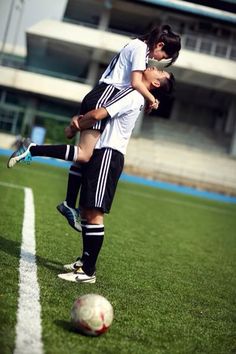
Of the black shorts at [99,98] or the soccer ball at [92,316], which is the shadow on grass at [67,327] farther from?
the black shorts at [99,98]

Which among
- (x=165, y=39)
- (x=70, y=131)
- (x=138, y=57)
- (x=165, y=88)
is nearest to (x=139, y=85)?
(x=138, y=57)

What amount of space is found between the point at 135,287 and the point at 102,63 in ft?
104

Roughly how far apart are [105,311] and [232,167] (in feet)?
98.9

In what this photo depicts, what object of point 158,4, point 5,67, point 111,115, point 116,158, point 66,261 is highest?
point 158,4

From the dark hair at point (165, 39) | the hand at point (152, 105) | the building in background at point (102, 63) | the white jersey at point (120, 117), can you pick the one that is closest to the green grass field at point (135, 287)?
the white jersey at point (120, 117)

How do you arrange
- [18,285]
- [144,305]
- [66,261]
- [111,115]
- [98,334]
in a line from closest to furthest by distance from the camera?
1. [98,334]
2. [18,285]
3. [144,305]
4. [111,115]
5. [66,261]

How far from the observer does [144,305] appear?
11.6 feet

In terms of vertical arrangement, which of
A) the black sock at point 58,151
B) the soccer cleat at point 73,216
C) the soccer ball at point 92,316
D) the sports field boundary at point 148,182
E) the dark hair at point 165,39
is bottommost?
the sports field boundary at point 148,182

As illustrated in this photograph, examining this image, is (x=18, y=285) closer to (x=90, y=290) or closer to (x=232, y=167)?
(x=90, y=290)

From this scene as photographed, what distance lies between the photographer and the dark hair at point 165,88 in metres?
4.08

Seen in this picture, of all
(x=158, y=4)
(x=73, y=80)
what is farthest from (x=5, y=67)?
(x=158, y=4)

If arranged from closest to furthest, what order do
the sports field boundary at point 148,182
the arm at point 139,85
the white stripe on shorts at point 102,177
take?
the white stripe on shorts at point 102,177 < the arm at point 139,85 < the sports field boundary at point 148,182

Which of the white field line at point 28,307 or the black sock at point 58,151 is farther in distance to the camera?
the black sock at point 58,151

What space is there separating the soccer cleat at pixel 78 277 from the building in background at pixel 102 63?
26194 millimetres
